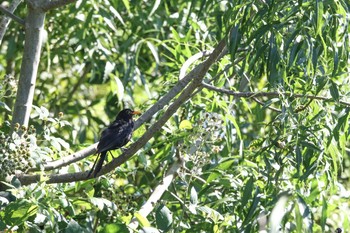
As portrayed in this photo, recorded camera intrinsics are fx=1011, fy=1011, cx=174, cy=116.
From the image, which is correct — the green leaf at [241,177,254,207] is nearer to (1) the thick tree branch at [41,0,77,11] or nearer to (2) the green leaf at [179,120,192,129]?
(2) the green leaf at [179,120,192,129]

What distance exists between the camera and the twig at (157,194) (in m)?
5.61

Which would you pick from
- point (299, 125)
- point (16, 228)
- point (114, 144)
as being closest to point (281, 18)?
point (299, 125)

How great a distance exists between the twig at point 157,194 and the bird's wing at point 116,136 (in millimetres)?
Answer: 354

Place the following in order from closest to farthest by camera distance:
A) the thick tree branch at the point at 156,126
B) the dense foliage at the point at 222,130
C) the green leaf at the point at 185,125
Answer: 1. the dense foliage at the point at 222,130
2. the thick tree branch at the point at 156,126
3. the green leaf at the point at 185,125

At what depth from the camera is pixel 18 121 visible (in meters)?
5.39

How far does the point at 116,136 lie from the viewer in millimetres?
5703

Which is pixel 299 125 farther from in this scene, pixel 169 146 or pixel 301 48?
pixel 169 146

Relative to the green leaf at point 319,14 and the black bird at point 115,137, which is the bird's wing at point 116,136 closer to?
the black bird at point 115,137

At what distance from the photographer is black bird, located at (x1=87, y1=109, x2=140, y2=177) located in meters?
5.42

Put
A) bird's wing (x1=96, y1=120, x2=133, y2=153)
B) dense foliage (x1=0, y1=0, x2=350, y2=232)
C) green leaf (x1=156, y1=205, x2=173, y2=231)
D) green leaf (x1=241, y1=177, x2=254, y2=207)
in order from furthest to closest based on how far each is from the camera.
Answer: bird's wing (x1=96, y1=120, x2=133, y2=153) → green leaf (x1=156, y1=205, x2=173, y2=231) → green leaf (x1=241, y1=177, x2=254, y2=207) → dense foliage (x1=0, y1=0, x2=350, y2=232)

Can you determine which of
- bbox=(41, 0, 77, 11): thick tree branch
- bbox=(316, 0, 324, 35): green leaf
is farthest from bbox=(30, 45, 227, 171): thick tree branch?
bbox=(316, 0, 324, 35): green leaf

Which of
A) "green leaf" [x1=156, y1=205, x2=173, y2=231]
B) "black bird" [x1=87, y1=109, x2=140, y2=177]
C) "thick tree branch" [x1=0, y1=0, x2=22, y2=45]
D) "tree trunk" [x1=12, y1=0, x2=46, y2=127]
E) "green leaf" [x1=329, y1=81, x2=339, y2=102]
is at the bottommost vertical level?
"green leaf" [x1=156, y1=205, x2=173, y2=231]

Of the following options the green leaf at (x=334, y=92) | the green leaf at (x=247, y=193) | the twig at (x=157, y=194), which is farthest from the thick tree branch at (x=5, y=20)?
the green leaf at (x=334, y=92)

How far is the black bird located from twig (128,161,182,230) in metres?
0.35
